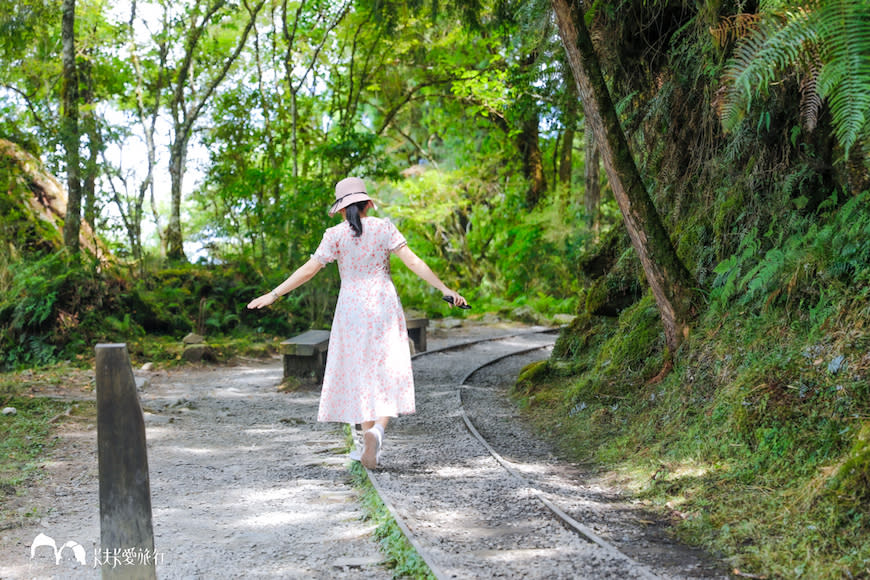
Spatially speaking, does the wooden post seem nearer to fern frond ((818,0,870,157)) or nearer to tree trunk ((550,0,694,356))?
fern frond ((818,0,870,157))

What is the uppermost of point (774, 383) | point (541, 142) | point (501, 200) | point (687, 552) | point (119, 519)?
point (541, 142)

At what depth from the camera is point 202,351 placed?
41.7 ft

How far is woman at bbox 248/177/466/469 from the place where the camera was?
5.62m

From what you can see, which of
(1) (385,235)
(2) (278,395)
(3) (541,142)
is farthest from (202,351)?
(3) (541,142)

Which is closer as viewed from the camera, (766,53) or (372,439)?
(766,53)

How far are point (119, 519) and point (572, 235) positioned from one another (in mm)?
19792

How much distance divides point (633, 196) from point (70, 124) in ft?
32.4

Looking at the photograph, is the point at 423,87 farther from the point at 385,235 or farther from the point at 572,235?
the point at 385,235

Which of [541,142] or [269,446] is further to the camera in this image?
[541,142]

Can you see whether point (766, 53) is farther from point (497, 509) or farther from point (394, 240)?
point (497, 509)

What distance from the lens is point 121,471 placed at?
10.8 ft

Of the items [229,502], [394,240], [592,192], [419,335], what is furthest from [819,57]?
[592,192]

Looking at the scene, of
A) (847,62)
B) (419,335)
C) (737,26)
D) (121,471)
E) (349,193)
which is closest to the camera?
(121,471)

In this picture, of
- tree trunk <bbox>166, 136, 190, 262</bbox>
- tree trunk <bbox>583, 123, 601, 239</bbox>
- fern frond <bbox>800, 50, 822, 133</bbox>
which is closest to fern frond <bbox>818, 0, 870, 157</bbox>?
fern frond <bbox>800, 50, 822, 133</bbox>
